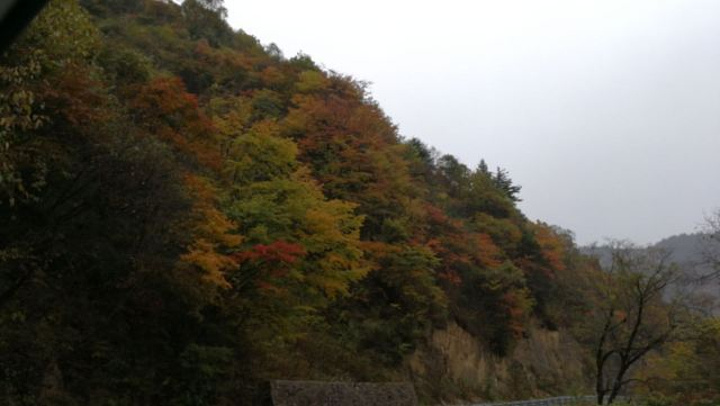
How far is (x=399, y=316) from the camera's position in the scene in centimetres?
3594

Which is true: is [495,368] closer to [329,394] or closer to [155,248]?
[329,394]

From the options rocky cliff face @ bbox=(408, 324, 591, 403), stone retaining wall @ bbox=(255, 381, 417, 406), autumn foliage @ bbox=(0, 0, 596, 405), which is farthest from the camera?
rocky cliff face @ bbox=(408, 324, 591, 403)

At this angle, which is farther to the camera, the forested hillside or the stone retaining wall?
the stone retaining wall

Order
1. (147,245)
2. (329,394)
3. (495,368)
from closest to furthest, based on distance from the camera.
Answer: (329,394) < (147,245) < (495,368)

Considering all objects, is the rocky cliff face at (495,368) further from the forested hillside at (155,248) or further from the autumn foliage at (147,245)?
the autumn foliage at (147,245)

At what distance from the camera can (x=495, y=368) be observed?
43625mm

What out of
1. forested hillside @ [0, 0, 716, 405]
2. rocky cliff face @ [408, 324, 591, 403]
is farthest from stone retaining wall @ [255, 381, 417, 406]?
rocky cliff face @ [408, 324, 591, 403]

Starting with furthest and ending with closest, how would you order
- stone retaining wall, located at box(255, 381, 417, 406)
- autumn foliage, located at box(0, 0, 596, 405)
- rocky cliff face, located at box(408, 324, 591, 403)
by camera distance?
rocky cliff face, located at box(408, 324, 591, 403)
stone retaining wall, located at box(255, 381, 417, 406)
autumn foliage, located at box(0, 0, 596, 405)

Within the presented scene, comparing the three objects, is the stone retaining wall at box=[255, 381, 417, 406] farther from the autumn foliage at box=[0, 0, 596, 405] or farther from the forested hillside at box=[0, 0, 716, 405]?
the autumn foliage at box=[0, 0, 596, 405]

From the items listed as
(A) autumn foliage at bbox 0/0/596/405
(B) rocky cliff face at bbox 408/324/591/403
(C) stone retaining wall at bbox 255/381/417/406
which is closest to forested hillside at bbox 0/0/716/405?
(A) autumn foliage at bbox 0/0/596/405

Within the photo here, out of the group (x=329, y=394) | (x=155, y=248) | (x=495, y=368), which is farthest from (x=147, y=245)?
(x=495, y=368)

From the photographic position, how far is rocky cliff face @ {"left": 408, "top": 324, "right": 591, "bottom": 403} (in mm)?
36562

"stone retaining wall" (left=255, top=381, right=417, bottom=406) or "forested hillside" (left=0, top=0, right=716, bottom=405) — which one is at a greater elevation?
"forested hillside" (left=0, top=0, right=716, bottom=405)

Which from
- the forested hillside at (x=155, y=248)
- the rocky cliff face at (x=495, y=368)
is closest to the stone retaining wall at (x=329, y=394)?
the forested hillside at (x=155, y=248)
